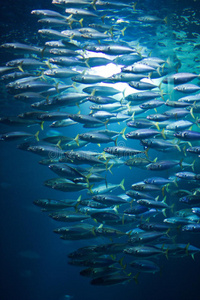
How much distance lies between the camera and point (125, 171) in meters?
14.7

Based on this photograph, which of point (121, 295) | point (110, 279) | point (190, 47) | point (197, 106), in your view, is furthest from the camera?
point (121, 295)

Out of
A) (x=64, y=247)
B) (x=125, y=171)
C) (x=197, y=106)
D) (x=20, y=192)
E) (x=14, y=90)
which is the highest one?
(x=14, y=90)

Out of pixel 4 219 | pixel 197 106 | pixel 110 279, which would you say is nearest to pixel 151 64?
pixel 197 106

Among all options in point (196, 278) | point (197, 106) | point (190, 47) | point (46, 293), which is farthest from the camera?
point (46, 293)

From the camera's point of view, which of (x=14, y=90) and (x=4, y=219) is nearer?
(x=14, y=90)

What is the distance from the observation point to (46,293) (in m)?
16.7

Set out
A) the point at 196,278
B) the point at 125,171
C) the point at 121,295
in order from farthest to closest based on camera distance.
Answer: the point at 125,171 < the point at 121,295 < the point at 196,278

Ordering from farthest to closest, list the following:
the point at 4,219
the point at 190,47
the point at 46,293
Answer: the point at 4,219
the point at 46,293
the point at 190,47

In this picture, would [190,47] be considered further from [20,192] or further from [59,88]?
[20,192]

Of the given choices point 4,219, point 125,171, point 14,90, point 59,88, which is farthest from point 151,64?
point 4,219

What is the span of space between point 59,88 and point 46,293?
17.1 meters

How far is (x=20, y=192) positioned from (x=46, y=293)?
796 centimetres

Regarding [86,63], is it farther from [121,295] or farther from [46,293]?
[46,293]

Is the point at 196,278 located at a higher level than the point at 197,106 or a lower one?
lower
